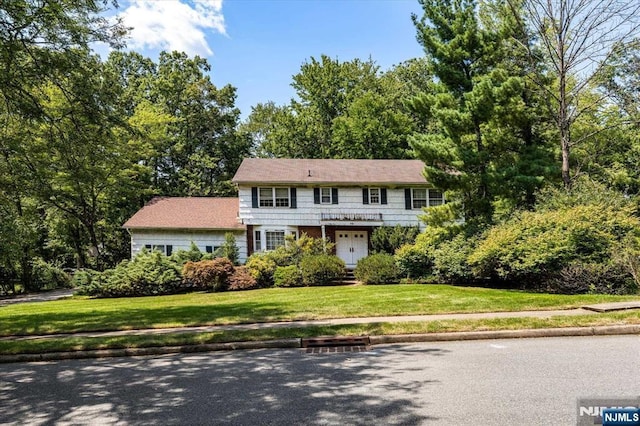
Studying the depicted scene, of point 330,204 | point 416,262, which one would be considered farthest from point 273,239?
point 416,262

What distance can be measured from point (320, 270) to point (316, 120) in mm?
26116

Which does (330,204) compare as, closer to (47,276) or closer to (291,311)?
(291,311)

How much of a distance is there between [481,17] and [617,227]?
1517 centimetres

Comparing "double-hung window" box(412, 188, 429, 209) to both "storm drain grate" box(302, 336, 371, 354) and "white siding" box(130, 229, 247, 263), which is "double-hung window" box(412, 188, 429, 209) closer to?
"white siding" box(130, 229, 247, 263)

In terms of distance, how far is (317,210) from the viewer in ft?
89.4

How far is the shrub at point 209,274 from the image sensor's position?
21666mm

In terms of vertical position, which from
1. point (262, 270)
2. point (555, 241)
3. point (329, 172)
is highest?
point (329, 172)

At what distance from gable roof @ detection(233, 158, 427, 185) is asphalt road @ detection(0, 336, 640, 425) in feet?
63.7

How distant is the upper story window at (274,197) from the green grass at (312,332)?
59.0ft

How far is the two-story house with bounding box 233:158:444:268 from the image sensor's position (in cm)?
2697

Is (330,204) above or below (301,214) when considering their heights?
above

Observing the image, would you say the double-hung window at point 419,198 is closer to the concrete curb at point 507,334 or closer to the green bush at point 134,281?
the green bush at point 134,281

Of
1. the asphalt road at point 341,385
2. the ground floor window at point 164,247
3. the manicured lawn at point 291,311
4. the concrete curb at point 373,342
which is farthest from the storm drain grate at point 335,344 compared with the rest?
the ground floor window at point 164,247

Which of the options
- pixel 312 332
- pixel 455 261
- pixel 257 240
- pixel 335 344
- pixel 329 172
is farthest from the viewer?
pixel 329 172
